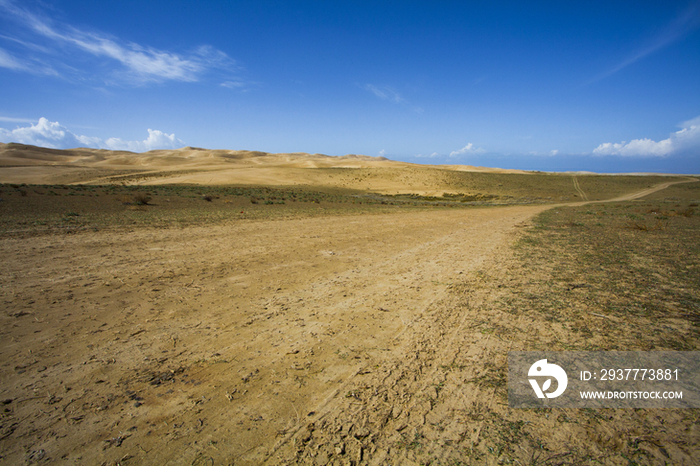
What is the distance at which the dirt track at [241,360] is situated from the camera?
2.85 m

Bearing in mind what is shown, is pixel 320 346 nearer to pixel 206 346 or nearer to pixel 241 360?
pixel 241 360

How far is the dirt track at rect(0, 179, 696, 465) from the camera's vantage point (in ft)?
9.36

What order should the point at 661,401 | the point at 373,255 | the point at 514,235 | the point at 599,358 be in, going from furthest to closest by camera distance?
1. the point at 514,235
2. the point at 373,255
3. the point at 599,358
4. the point at 661,401

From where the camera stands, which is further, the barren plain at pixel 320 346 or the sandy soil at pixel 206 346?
the sandy soil at pixel 206 346

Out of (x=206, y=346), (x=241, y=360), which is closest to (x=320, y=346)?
(x=241, y=360)

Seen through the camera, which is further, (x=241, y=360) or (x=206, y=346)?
(x=206, y=346)

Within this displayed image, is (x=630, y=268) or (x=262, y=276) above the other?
(x=630, y=268)

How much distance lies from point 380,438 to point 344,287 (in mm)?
3989

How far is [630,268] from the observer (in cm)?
756

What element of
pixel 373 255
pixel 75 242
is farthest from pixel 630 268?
pixel 75 242

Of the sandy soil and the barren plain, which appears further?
the sandy soil

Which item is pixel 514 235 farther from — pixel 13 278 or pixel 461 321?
pixel 13 278

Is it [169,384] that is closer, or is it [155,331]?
[169,384]

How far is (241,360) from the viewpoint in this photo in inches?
160
